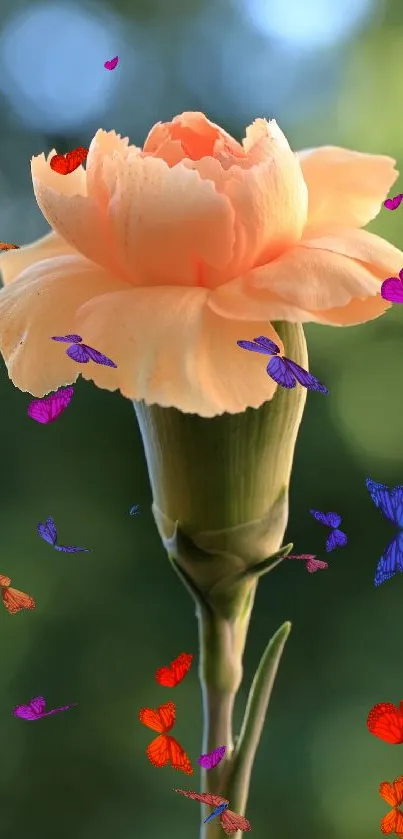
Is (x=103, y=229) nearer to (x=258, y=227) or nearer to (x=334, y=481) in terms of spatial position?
(x=258, y=227)

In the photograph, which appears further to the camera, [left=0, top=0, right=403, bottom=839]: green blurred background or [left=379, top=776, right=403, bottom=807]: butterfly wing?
[left=0, top=0, right=403, bottom=839]: green blurred background

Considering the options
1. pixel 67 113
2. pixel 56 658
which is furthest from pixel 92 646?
pixel 67 113

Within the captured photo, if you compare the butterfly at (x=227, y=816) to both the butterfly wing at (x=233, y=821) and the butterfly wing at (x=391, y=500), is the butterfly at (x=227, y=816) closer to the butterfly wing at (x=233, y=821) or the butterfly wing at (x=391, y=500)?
the butterfly wing at (x=233, y=821)

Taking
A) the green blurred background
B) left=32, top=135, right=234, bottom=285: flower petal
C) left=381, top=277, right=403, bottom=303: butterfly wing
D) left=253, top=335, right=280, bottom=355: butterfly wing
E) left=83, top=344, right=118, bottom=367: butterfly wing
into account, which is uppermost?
left=32, top=135, right=234, bottom=285: flower petal

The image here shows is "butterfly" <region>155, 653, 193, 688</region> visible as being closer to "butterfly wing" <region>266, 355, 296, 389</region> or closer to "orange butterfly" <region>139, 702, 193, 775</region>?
"orange butterfly" <region>139, 702, 193, 775</region>

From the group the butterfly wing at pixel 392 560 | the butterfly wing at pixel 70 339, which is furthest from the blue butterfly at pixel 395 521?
the butterfly wing at pixel 70 339

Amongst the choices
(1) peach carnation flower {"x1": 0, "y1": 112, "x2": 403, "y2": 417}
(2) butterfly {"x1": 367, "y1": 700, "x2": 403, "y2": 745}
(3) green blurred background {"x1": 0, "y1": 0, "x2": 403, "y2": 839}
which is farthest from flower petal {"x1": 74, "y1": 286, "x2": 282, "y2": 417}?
(3) green blurred background {"x1": 0, "y1": 0, "x2": 403, "y2": 839}

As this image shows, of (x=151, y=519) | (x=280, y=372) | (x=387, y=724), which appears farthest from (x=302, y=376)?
(x=151, y=519)
